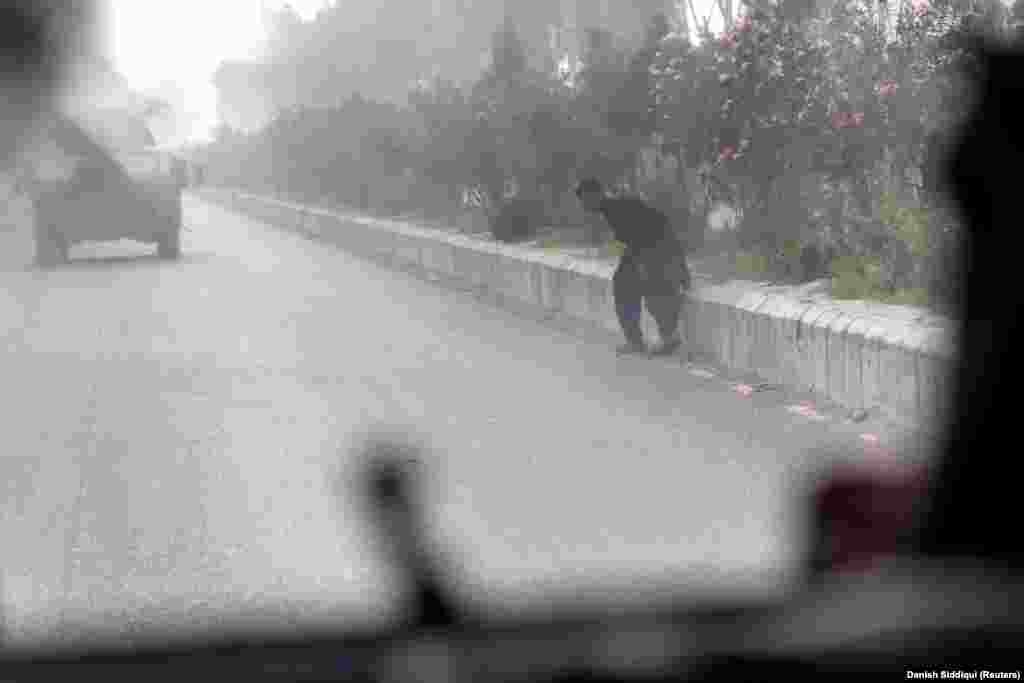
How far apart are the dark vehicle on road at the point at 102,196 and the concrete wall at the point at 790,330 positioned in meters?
8.26

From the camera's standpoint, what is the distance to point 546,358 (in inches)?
579

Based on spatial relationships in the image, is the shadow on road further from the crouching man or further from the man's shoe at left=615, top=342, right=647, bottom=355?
the crouching man

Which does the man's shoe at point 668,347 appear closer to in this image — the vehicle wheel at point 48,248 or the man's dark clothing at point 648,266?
the man's dark clothing at point 648,266

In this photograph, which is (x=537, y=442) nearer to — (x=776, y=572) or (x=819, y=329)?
(x=819, y=329)

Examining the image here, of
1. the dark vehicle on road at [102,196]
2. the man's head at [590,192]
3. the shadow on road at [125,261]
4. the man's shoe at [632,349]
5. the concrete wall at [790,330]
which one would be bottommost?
the shadow on road at [125,261]

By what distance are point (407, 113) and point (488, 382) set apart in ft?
66.2

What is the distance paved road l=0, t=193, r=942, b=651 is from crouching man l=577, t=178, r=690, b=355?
0.42 m

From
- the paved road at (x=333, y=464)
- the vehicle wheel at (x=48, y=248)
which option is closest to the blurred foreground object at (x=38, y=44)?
the vehicle wheel at (x=48, y=248)

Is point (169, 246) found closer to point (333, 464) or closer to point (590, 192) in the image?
point (590, 192)

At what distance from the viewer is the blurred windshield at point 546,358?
754cm

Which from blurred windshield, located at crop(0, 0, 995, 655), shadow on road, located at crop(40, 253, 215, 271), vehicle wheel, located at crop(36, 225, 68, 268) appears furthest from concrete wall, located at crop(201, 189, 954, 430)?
vehicle wheel, located at crop(36, 225, 68, 268)

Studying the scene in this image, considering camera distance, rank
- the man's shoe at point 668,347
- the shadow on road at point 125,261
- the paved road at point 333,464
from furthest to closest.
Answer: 1. the shadow on road at point 125,261
2. the man's shoe at point 668,347
3. the paved road at point 333,464

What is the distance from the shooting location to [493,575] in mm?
7176

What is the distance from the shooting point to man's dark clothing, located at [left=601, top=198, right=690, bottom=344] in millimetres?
14406
